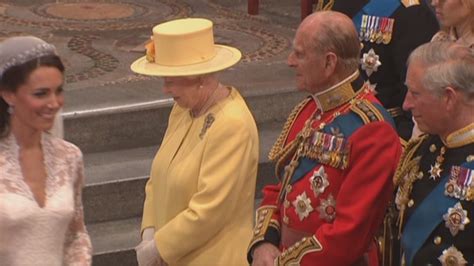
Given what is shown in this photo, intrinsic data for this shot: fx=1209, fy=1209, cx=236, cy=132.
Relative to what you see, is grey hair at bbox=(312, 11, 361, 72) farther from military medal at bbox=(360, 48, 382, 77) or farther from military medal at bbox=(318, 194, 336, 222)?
military medal at bbox=(360, 48, 382, 77)

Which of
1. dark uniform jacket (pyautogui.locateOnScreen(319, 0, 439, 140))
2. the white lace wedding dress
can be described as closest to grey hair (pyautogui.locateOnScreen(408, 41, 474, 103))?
dark uniform jacket (pyautogui.locateOnScreen(319, 0, 439, 140))

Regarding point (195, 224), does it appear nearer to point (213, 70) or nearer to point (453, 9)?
point (213, 70)

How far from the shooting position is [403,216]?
13.0 ft

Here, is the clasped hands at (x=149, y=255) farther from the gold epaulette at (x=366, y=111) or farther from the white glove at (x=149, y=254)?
the gold epaulette at (x=366, y=111)

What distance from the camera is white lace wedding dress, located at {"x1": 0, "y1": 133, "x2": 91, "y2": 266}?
3775 millimetres

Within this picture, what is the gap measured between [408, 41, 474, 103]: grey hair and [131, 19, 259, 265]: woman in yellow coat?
88 centimetres

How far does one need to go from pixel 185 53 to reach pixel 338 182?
0.83m

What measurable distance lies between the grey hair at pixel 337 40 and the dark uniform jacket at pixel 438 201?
0.39m

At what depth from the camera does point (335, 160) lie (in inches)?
160

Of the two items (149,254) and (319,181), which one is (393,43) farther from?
(149,254)

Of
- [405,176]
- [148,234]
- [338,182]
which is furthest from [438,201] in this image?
[148,234]

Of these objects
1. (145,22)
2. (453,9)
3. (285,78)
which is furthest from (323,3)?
(145,22)

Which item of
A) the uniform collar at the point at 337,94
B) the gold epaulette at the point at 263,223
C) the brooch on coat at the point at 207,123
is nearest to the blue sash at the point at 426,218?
the uniform collar at the point at 337,94

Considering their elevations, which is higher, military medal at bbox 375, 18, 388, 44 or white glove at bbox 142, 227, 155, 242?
military medal at bbox 375, 18, 388, 44
